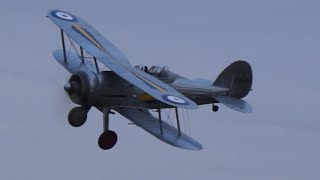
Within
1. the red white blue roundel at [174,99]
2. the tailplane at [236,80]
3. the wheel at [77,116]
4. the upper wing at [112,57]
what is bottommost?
the wheel at [77,116]

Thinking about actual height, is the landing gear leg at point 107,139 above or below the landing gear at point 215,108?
below

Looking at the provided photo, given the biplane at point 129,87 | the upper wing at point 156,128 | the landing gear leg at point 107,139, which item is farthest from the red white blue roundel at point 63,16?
the landing gear leg at point 107,139

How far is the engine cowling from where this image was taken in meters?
28.4

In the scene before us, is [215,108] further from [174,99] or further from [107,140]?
[174,99]

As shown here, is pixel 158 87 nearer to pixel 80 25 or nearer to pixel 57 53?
pixel 80 25

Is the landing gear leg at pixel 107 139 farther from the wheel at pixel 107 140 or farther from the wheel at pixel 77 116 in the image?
the wheel at pixel 77 116

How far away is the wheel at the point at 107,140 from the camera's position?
30.1 meters

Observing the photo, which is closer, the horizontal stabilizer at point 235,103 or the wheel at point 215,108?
the horizontal stabilizer at point 235,103

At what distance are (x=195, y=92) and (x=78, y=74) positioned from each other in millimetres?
5230

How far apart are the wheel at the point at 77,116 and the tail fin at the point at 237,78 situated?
669 centimetres

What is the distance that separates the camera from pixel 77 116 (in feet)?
95.9

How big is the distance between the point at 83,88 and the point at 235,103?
6471mm

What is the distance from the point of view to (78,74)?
2878 cm

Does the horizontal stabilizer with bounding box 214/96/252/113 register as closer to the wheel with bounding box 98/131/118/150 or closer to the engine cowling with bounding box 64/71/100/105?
the wheel with bounding box 98/131/118/150
